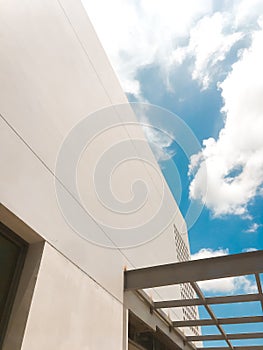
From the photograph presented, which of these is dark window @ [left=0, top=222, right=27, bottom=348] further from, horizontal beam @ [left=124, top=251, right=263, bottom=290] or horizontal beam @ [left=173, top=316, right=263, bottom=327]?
horizontal beam @ [left=173, top=316, right=263, bottom=327]

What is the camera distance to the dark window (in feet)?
6.75

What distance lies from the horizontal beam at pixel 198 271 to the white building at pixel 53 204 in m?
0.34

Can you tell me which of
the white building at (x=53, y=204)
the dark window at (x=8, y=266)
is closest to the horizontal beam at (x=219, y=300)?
the white building at (x=53, y=204)

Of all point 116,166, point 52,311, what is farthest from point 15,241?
point 116,166

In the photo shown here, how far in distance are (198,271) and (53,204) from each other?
228cm

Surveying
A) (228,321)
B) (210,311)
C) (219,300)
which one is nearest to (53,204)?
(219,300)

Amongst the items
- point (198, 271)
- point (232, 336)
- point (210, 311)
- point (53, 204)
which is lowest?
point (232, 336)

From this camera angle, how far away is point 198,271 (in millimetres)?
3654

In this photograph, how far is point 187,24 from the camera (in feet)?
16.9

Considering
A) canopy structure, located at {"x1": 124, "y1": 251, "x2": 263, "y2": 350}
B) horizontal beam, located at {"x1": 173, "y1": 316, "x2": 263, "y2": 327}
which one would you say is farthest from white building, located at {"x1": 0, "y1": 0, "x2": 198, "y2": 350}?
horizontal beam, located at {"x1": 173, "y1": 316, "x2": 263, "y2": 327}

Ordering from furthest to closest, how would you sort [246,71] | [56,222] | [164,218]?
[164,218]
[246,71]
[56,222]

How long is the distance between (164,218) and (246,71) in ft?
14.3

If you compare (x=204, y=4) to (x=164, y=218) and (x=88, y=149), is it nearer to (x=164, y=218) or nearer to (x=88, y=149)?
(x=88, y=149)

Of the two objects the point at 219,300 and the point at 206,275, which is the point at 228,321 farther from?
the point at 206,275
